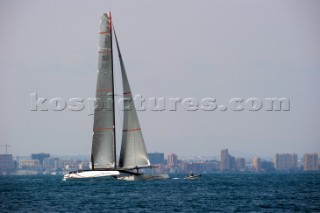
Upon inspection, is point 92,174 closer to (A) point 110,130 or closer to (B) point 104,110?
(A) point 110,130

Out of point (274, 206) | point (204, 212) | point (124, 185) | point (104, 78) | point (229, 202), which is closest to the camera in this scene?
point (204, 212)

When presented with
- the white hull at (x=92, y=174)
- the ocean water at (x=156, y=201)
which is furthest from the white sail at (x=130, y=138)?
the white hull at (x=92, y=174)

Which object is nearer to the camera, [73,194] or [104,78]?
[73,194]

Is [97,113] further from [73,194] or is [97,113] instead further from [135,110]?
[73,194]

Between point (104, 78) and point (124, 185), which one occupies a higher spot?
point (104, 78)

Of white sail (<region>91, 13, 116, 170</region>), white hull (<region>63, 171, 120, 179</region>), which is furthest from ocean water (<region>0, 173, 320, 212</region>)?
white sail (<region>91, 13, 116, 170</region>)

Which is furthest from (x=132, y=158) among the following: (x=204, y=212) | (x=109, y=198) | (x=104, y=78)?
(x=204, y=212)

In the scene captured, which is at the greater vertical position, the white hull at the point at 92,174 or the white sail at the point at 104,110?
the white sail at the point at 104,110

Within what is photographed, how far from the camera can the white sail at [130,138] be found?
85562 mm

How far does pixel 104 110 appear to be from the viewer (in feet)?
277

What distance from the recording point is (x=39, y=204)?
66.6 meters

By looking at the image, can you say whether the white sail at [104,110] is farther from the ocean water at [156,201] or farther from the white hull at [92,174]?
the ocean water at [156,201]

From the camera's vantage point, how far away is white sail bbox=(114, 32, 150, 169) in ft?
281

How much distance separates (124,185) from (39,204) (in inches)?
923
